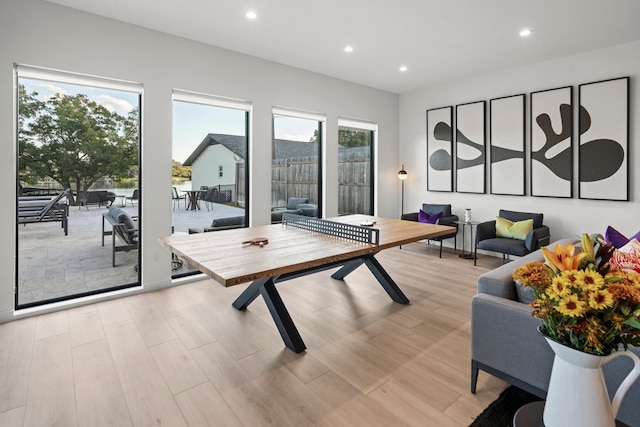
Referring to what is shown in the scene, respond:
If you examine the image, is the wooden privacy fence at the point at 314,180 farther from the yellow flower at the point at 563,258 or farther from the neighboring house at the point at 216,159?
the yellow flower at the point at 563,258

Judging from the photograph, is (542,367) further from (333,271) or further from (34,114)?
(34,114)

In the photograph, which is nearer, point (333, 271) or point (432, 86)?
point (333, 271)

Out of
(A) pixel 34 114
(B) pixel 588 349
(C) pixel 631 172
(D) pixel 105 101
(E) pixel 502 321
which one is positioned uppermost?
(D) pixel 105 101

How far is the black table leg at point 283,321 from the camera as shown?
2516 millimetres

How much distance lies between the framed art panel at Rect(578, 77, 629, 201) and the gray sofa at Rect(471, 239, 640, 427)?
11.0ft

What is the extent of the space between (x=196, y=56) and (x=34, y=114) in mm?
1738

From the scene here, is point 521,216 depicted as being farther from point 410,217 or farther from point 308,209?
point 308,209

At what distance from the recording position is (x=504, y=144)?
5.17 meters

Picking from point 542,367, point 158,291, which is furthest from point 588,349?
point 158,291

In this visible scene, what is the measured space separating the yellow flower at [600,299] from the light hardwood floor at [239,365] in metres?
1.11

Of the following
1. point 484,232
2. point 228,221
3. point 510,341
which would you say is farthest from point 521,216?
point 228,221

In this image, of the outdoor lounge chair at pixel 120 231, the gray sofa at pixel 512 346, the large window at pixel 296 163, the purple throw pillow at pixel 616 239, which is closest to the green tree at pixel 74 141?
the outdoor lounge chair at pixel 120 231

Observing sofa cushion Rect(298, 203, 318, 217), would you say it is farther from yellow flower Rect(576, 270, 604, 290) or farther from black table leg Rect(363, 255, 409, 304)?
yellow flower Rect(576, 270, 604, 290)

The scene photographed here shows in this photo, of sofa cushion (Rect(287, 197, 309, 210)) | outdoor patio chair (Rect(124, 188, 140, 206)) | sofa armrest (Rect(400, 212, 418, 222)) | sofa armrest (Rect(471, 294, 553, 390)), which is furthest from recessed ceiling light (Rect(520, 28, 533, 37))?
outdoor patio chair (Rect(124, 188, 140, 206))
